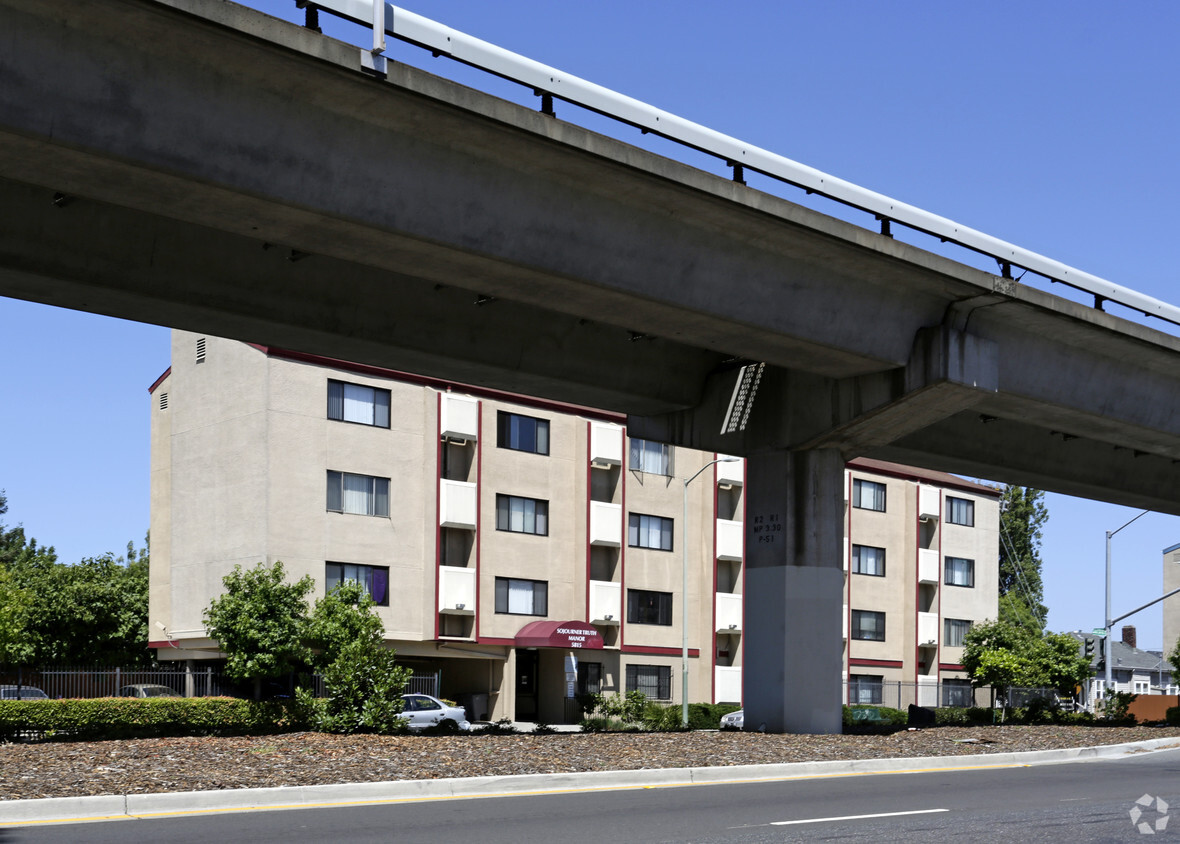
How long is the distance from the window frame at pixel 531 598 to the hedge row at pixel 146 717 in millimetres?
21930

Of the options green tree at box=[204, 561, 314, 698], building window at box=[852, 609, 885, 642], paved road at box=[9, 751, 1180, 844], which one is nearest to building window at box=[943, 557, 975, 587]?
building window at box=[852, 609, 885, 642]

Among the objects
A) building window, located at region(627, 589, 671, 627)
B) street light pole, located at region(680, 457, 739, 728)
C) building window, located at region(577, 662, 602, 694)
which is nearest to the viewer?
street light pole, located at region(680, 457, 739, 728)

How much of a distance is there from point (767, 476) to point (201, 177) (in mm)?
14814

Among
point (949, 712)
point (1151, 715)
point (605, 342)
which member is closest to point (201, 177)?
point (605, 342)

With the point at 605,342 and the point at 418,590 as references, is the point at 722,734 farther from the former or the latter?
the point at 418,590

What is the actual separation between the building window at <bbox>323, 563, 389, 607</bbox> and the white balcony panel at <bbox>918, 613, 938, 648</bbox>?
3329 cm

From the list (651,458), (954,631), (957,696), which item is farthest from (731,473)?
(954,631)

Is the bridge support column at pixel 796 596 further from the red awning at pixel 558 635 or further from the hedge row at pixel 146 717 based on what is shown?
the red awning at pixel 558 635

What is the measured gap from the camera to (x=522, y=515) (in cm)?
5503

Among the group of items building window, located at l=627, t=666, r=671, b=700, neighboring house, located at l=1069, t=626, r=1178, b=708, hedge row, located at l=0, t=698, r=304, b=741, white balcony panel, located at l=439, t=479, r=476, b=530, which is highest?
white balcony panel, located at l=439, t=479, r=476, b=530

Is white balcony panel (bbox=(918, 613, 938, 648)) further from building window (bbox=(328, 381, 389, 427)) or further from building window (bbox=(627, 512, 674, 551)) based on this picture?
building window (bbox=(328, 381, 389, 427))

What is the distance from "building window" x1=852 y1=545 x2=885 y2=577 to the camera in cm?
6919

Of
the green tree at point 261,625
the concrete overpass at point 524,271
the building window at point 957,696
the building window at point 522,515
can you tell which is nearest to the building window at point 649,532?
the building window at point 522,515

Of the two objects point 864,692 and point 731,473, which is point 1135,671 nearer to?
point 864,692
